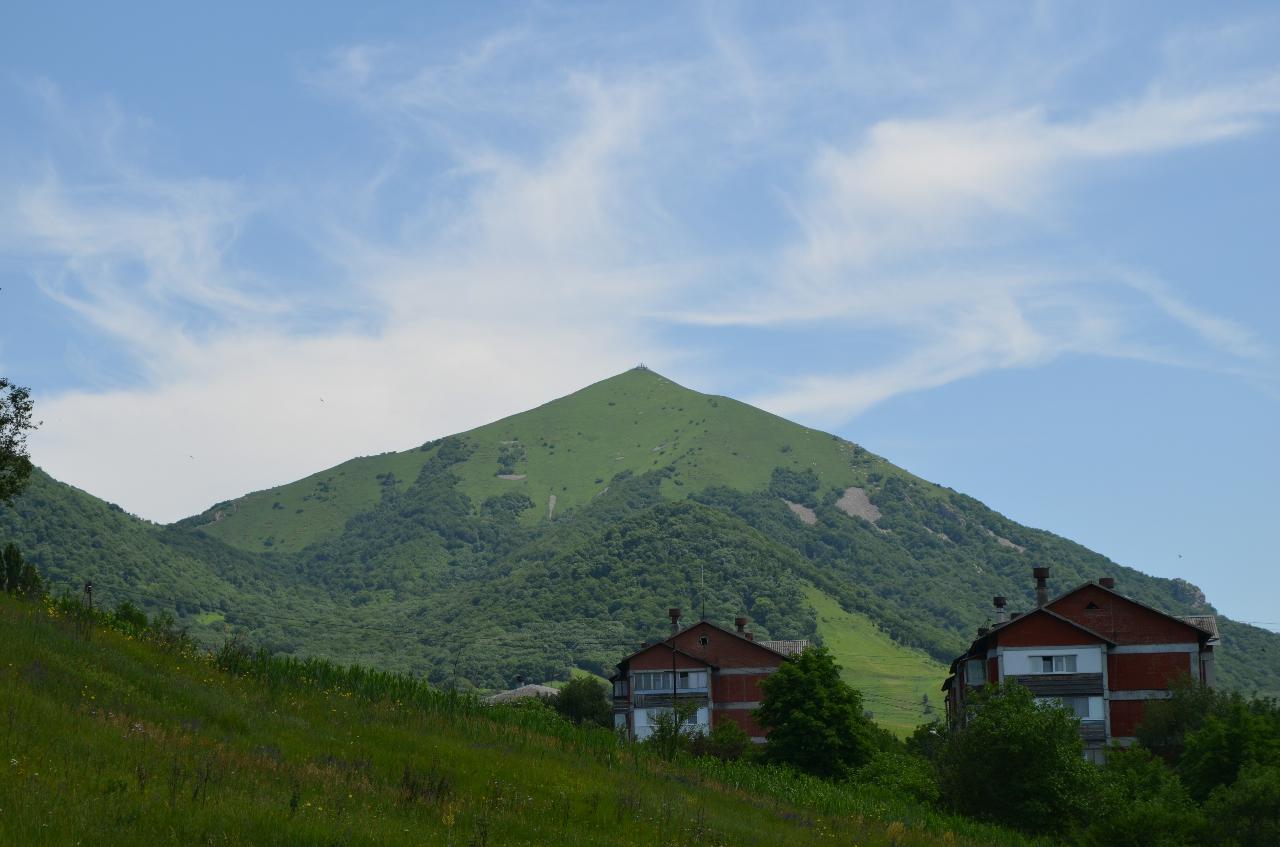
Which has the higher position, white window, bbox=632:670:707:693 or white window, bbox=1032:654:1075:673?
white window, bbox=1032:654:1075:673

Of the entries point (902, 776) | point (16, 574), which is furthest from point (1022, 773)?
point (16, 574)

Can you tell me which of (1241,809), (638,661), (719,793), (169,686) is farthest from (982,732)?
(638,661)

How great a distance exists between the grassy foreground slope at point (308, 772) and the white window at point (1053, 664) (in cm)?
4534

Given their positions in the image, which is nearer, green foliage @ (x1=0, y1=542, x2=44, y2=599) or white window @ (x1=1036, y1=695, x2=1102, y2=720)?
green foliage @ (x1=0, y1=542, x2=44, y2=599)

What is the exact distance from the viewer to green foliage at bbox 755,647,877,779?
7100 cm

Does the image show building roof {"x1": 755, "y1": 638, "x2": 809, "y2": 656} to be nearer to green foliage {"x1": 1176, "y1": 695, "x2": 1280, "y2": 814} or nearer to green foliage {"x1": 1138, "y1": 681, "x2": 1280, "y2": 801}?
green foliage {"x1": 1138, "y1": 681, "x2": 1280, "y2": 801}

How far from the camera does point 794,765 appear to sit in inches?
2778

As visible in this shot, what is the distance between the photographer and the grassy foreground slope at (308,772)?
728 inches

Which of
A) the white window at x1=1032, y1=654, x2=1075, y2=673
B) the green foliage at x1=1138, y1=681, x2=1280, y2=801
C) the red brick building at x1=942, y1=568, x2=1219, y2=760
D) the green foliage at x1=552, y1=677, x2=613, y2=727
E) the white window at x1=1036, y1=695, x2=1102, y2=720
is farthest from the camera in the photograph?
the green foliage at x1=552, y1=677, x2=613, y2=727

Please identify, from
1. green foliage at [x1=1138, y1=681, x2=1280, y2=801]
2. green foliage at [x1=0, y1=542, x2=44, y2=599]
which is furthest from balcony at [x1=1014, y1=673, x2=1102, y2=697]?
green foliage at [x1=0, y1=542, x2=44, y2=599]

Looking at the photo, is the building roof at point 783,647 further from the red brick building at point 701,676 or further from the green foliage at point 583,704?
the green foliage at point 583,704

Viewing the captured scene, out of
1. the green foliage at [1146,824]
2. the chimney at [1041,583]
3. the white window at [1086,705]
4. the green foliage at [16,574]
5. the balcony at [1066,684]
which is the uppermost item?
the chimney at [1041,583]

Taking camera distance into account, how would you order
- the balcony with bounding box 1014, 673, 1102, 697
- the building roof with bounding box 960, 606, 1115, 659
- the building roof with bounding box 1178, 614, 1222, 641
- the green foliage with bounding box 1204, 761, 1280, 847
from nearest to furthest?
the green foliage with bounding box 1204, 761, 1280, 847 < the balcony with bounding box 1014, 673, 1102, 697 < the building roof with bounding box 960, 606, 1115, 659 < the building roof with bounding box 1178, 614, 1222, 641

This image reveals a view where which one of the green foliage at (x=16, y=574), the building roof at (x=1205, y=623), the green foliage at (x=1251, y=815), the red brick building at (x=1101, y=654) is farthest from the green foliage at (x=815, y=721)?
the green foliage at (x=16, y=574)
